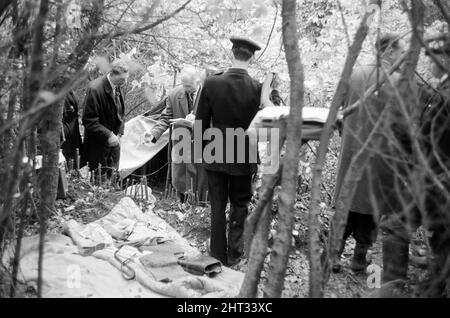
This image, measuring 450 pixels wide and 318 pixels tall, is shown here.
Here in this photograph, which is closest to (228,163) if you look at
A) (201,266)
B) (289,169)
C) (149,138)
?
(201,266)

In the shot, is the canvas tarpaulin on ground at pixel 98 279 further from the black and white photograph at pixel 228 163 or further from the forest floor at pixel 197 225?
the forest floor at pixel 197 225

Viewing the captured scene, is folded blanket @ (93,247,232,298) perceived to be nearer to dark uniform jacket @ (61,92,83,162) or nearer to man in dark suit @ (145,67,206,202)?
man in dark suit @ (145,67,206,202)

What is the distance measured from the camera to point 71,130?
20.6 ft

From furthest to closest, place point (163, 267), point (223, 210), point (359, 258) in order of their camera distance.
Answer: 1. point (223, 210)
2. point (359, 258)
3. point (163, 267)

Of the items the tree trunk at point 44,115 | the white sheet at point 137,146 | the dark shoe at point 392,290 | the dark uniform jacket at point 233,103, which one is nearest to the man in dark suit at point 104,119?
the white sheet at point 137,146

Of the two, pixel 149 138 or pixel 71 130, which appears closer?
pixel 71 130

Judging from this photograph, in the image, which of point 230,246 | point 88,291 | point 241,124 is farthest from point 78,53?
point 230,246

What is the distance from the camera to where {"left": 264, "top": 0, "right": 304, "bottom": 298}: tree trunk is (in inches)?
102

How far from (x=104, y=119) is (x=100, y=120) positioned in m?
0.06

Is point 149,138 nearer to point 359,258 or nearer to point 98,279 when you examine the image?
point 98,279

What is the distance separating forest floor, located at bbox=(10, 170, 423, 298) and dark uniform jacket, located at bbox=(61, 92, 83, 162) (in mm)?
579

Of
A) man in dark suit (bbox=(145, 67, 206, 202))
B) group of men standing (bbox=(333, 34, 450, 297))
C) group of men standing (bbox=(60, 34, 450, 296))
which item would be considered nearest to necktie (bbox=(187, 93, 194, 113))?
man in dark suit (bbox=(145, 67, 206, 202))
